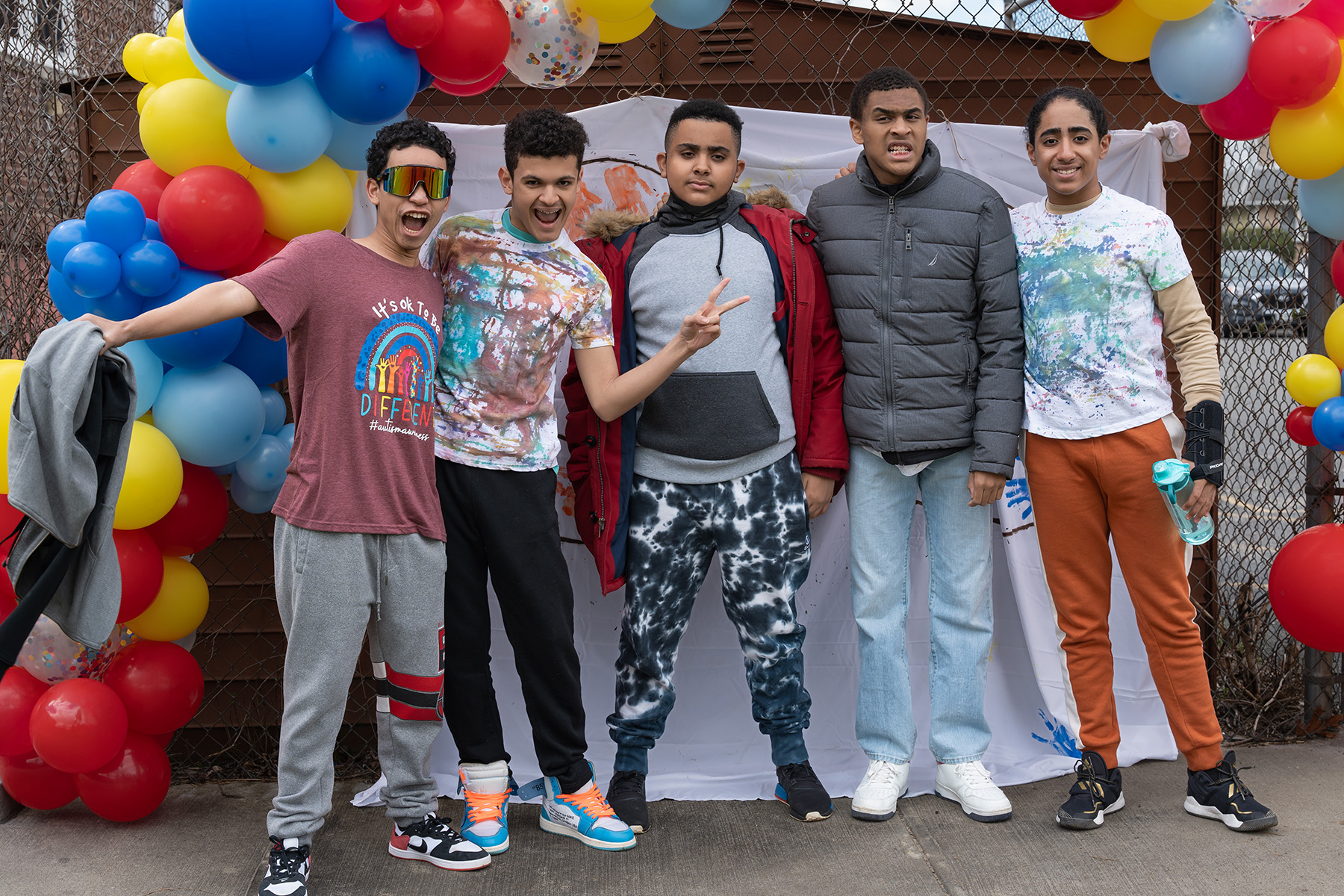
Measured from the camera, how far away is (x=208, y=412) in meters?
2.72

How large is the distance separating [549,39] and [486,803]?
2.25m

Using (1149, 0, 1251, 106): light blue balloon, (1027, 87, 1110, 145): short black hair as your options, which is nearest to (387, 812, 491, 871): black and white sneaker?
(1027, 87, 1110, 145): short black hair

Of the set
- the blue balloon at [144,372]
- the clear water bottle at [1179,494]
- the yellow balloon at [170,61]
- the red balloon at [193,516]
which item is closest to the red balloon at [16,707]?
the red balloon at [193,516]

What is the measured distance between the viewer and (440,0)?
2740 mm

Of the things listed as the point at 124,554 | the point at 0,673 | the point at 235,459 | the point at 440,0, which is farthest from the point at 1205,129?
the point at 0,673

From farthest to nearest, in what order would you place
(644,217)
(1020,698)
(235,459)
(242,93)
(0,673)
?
(1020,698) < (644,217) < (235,459) < (242,93) < (0,673)

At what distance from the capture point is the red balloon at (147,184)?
280 centimetres

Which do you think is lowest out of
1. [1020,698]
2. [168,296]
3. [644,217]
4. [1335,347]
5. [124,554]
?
[1020,698]

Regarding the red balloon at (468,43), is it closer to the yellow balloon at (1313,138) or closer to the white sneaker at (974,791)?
the yellow balloon at (1313,138)

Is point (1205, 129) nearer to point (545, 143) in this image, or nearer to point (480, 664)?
point (545, 143)

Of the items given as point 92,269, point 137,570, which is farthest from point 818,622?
point 92,269

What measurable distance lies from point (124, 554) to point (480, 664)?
1.00m

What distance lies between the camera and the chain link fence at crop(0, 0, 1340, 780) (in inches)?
143

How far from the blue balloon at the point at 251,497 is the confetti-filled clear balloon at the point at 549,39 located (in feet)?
4.79
